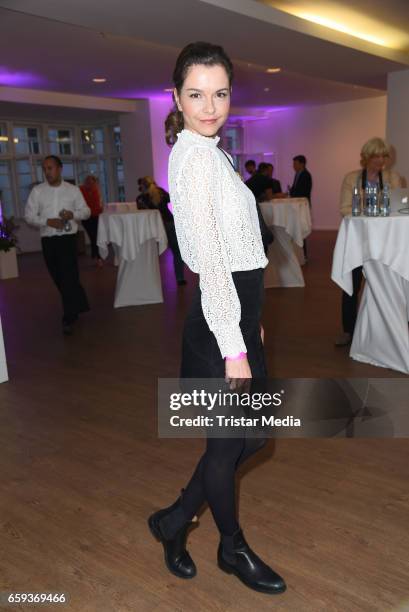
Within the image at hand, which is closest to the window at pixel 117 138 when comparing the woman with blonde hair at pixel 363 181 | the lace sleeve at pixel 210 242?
the woman with blonde hair at pixel 363 181

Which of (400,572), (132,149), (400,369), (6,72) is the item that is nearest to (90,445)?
(400,572)

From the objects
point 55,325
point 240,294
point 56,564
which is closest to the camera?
point 240,294

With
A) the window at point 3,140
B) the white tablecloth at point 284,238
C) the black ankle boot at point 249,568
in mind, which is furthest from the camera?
the window at point 3,140

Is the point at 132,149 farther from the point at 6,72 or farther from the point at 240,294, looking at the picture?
the point at 240,294

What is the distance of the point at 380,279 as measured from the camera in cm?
317

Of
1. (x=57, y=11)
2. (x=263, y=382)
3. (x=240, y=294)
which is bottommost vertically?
(x=263, y=382)

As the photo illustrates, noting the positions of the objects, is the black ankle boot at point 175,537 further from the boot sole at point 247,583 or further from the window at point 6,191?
→ the window at point 6,191

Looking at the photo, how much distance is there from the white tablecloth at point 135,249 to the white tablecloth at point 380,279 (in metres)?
2.51

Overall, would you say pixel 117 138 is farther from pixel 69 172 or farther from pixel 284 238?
pixel 284 238

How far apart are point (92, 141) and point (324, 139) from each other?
5806 millimetres

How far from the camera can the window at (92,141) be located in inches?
524

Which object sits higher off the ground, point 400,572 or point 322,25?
point 322,25

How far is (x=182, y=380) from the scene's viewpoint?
4.58 ft

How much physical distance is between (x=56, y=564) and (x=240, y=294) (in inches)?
41.9
